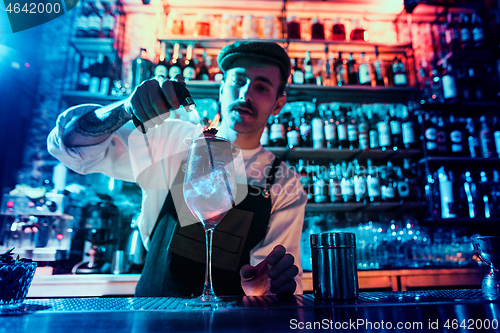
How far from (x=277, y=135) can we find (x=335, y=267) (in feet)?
5.86

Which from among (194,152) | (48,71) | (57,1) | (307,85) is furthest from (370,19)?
(194,152)

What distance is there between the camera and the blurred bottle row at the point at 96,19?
2.50m

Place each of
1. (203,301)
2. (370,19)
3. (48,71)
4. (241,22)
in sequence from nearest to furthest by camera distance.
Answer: (203,301), (48,71), (241,22), (370,19)

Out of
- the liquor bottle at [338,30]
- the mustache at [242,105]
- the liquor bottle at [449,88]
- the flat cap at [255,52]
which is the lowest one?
the mustache at [242,105]

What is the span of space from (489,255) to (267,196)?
2.91 ft

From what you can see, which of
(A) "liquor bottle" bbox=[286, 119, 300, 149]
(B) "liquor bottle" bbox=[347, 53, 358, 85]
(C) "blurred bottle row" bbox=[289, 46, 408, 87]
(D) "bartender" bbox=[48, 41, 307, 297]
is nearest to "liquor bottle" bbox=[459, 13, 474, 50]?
(C) "blurred bottle row" bbox=[289, 46, 408, 87]

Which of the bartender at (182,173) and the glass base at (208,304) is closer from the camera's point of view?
the glass base at (208,304)

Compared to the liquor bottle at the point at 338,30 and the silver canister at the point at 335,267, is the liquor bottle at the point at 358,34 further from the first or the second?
the silver canister at the point at 335,267

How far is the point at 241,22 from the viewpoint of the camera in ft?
9.08

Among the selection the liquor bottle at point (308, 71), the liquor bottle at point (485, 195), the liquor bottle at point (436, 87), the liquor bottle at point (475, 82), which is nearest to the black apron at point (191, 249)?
the liquor bottle at point (308, 71)

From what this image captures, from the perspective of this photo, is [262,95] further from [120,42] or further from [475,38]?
[475,38]

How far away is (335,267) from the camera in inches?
22.1

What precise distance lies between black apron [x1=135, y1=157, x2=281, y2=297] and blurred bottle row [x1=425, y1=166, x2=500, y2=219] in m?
1.71

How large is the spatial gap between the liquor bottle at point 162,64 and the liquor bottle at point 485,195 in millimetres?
2538
